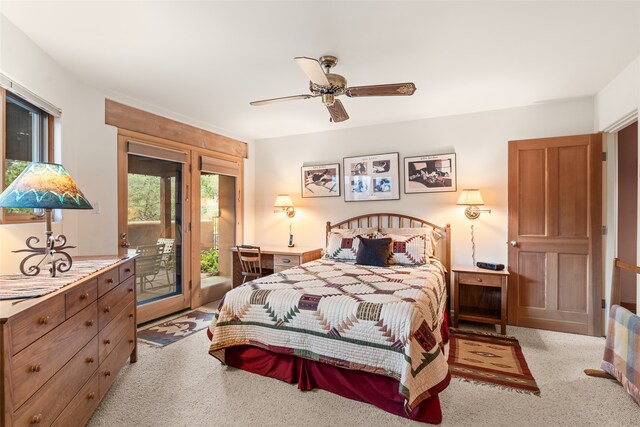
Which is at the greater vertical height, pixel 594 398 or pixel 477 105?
pixel 477 105

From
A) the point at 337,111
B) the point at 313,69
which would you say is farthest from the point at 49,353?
the point at 337,111

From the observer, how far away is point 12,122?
2.30 m

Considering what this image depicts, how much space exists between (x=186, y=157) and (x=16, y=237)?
7.11 feet

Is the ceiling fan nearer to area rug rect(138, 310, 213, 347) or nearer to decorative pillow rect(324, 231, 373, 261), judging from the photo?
decorative pillow rect(324, 231, 373, 261)

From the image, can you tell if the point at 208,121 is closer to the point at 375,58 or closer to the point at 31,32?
the point at 31,32

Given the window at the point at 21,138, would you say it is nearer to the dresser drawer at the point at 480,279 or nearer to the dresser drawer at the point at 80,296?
the dresser drawer at the point at 80,296

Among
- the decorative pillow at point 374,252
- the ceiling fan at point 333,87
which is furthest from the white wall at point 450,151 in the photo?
the ceiling fan at point 333,87

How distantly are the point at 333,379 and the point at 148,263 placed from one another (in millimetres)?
2722

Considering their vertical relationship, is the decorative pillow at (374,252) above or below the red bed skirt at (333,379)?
above

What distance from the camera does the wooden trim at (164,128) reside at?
333cm

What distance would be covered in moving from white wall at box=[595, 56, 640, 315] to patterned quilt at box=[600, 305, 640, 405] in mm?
658

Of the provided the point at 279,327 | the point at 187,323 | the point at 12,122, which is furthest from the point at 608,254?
the point at 12,122

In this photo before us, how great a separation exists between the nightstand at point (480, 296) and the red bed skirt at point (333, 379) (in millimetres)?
1702

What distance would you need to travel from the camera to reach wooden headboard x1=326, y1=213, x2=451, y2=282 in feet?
13.0
